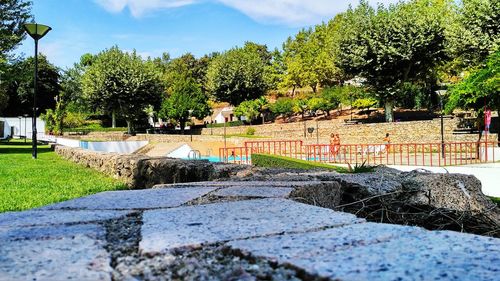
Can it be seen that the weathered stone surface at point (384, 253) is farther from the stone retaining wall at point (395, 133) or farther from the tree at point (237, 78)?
the tree at point (237, 78)

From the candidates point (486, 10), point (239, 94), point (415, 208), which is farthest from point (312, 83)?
point (415, 208)

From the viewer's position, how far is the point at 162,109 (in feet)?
161

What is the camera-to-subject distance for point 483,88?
15.0 meters

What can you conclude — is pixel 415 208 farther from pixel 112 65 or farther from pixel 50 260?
pixel 112 65

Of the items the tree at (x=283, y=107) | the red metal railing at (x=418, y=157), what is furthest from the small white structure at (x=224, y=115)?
the red metal railing at (x=418, y=157)

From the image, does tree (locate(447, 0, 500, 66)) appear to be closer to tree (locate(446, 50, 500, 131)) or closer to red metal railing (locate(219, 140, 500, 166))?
red metal railing (locate(219, 140, 500, 166))

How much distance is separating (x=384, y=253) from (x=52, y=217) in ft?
3.64

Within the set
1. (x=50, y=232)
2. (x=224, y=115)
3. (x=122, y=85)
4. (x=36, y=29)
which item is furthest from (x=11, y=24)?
(x=224, y=115)

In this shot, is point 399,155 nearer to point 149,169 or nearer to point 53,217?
point 149,169

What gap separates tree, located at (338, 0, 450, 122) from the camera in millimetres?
31609

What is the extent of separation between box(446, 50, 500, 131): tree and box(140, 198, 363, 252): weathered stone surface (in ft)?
44.1

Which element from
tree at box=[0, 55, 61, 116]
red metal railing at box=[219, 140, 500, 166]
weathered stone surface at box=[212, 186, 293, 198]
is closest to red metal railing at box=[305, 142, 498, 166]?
red metal railing at box=[219, 140, 500, 166]

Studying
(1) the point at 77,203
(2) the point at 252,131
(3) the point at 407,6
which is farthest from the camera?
(2) the point at 252,131

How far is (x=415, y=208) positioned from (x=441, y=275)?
2157 millimetres
